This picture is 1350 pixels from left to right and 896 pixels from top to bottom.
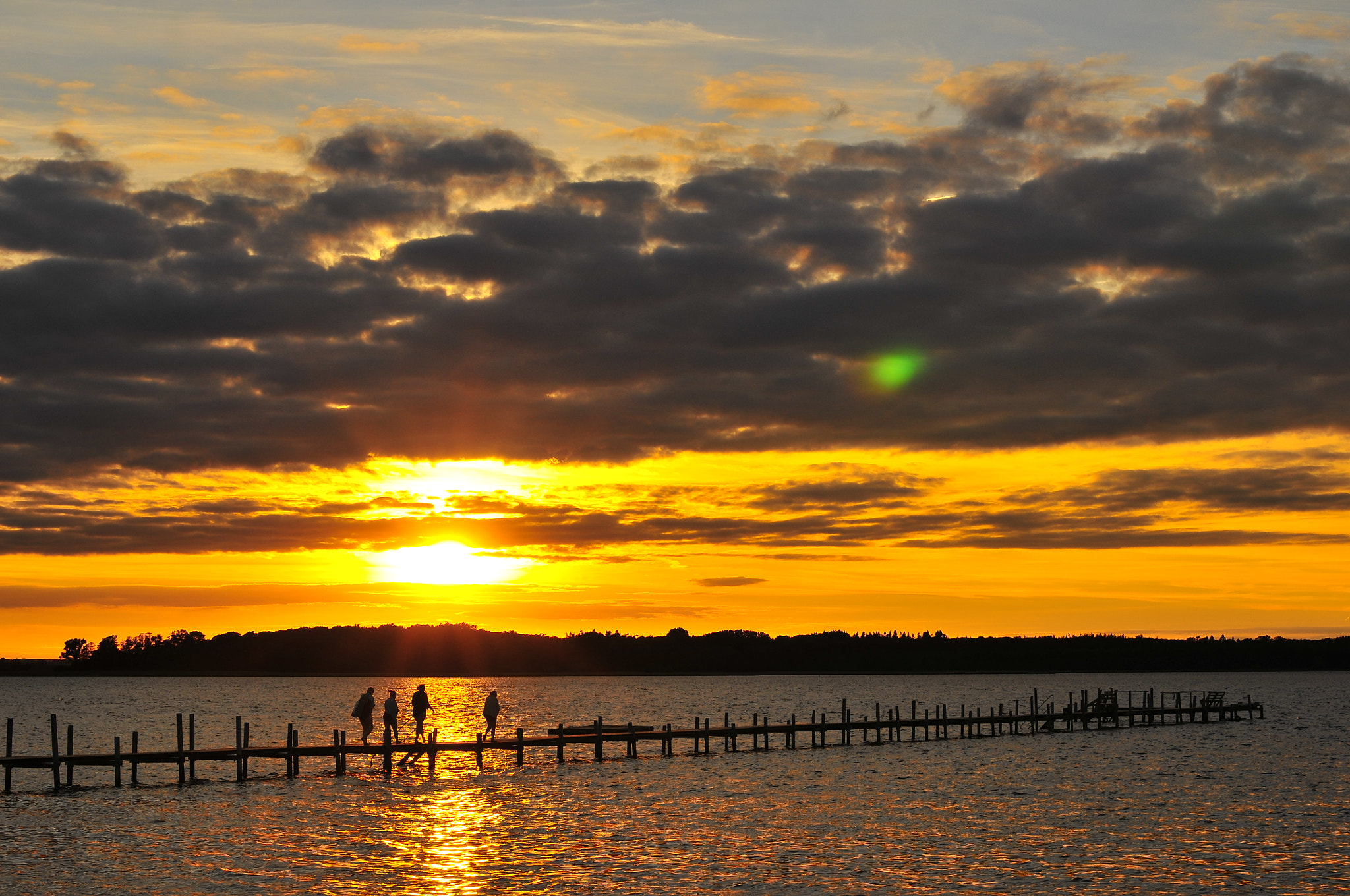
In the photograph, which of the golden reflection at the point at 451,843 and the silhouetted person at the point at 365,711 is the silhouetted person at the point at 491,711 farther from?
the golden reflection at the point at 451,843

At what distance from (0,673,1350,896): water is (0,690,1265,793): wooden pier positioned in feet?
3.31

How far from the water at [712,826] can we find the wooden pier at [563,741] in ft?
3.31

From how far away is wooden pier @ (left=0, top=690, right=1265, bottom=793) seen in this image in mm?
48062

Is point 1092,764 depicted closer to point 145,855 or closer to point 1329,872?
point 1329,872

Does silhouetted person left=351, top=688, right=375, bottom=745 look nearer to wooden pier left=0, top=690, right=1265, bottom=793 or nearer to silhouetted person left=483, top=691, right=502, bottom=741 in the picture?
wooden pier left=0, top=690, right=1265, bottom=793

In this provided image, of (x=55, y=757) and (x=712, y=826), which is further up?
(x=55, y=757)

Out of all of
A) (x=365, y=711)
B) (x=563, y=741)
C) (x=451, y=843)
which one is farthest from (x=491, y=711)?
(x=451, y=843)

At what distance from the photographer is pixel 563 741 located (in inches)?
2266

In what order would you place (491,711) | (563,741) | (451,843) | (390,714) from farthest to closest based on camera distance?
(563,741) < (491,711) < (390,714) < (451,843)

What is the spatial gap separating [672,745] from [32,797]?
114ft

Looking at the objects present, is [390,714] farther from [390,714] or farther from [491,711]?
[491,711]

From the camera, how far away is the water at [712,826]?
31797 millimetres

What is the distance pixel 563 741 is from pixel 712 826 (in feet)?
59.0

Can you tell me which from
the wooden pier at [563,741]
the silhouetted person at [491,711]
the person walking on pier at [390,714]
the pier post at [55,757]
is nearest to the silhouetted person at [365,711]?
the wooden pier at [563,741]
